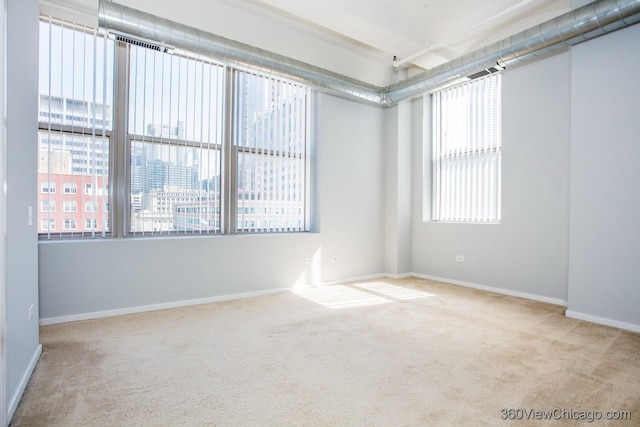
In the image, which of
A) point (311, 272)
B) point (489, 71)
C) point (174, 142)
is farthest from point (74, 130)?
point (489, 71)

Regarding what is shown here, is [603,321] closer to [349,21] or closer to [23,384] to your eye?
[349,21]

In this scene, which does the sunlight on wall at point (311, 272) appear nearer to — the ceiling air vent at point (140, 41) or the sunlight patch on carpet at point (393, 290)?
the sunlight patch on carpet at point (393, 290)

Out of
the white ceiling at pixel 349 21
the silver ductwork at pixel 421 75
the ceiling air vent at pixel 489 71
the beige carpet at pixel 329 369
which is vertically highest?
the white ceiling at pixel 349 21

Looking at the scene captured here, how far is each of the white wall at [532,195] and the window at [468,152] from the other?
21 centimetres

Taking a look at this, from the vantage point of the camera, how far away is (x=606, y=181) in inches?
129

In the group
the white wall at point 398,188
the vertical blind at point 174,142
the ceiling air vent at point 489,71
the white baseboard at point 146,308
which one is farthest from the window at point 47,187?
the ceiling air vent at point 489,71

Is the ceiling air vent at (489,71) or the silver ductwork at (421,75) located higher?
the silver ductwork at (421,75)

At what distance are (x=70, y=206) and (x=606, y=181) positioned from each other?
17.9ft

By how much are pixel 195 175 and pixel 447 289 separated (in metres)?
3.85

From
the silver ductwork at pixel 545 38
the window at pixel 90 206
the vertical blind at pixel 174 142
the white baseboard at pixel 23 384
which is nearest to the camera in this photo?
the white baseboard at pixel 23 384

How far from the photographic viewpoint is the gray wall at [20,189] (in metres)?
1.84

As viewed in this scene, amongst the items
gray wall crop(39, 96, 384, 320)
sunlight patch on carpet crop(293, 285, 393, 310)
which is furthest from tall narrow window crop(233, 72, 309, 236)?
sunlight patch on carpet crop(293, 285, 393, 310)

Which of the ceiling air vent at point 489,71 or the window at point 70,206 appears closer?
the window at point 70,206

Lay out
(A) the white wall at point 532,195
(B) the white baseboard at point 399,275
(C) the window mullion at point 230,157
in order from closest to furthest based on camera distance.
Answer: (A) the white wall at point 532,195
(C) the window mullion at point 230,157
(B) the white baseboard at point 399,275
